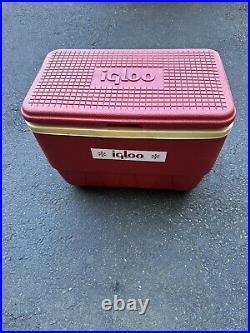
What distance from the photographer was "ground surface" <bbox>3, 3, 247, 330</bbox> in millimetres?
923

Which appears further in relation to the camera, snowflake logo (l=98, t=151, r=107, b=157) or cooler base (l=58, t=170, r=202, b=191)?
cooler base (l=58, t=170, r=202, b=191)

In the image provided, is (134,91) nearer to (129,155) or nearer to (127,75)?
(127,75)

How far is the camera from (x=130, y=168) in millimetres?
943

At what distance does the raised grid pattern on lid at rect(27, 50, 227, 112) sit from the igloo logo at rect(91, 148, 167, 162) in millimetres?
124

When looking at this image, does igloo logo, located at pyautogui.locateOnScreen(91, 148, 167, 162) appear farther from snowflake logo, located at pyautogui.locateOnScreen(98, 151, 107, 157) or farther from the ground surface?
the ground surface

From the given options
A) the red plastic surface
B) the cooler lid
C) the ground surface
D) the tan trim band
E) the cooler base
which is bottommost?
the ground surface

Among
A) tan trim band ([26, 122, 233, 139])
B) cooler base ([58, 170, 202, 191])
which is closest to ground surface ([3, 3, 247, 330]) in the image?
cooler base ([58, 170, 202, 191])

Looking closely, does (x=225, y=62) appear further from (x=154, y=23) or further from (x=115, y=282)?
(x=115, y=282)

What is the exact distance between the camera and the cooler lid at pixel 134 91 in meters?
0.80

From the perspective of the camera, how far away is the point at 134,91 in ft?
2.76

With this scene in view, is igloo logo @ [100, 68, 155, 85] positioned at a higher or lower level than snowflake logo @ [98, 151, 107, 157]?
higher

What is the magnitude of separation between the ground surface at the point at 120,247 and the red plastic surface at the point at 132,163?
0.28 ft

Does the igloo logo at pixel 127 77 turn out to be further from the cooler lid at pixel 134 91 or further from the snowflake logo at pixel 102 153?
the snowflake logo at pixel 102 153

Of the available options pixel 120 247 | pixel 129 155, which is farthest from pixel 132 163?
pixel 120 247
